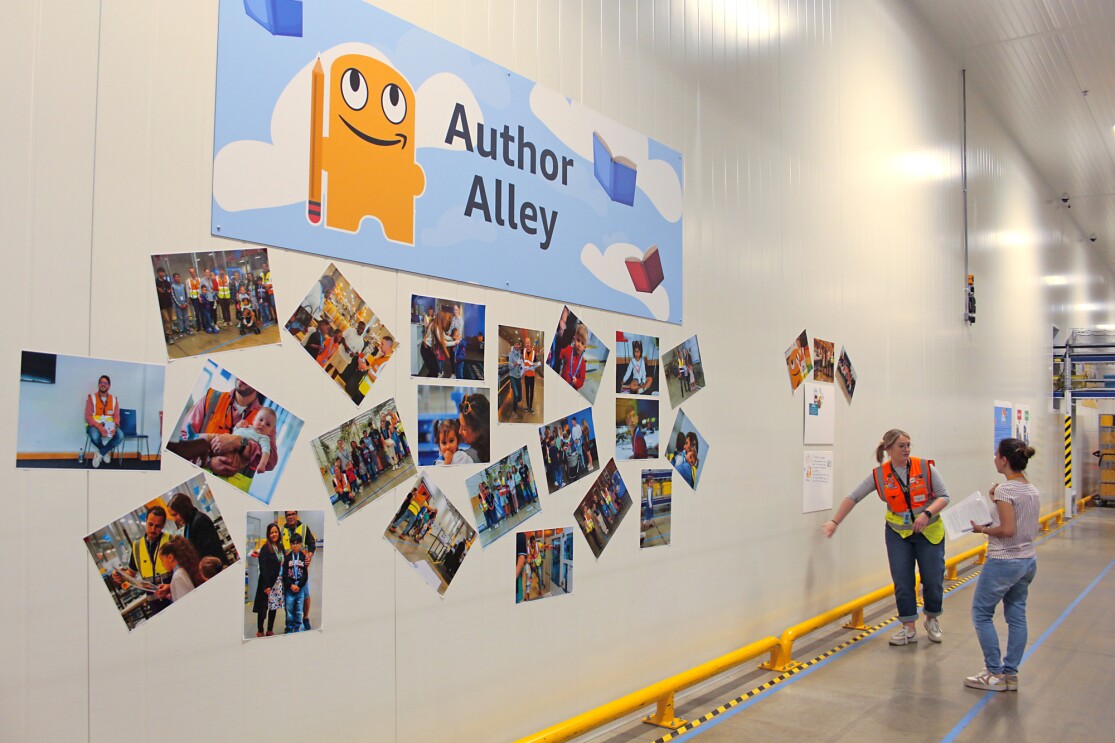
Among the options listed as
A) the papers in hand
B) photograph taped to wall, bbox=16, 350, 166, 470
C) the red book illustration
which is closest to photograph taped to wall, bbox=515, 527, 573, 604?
the red book illustration

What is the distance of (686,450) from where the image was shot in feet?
18.1

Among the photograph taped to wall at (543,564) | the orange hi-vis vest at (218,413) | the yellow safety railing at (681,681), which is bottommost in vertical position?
the yellow safety railing at (681,681)

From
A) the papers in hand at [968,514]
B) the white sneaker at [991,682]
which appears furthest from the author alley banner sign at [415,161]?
the white sneaker at [991,682]

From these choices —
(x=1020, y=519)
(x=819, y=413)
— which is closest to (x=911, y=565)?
(x=819, y=413)

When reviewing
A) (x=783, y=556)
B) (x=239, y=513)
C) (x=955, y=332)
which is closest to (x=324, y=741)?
(x=239, y=513)

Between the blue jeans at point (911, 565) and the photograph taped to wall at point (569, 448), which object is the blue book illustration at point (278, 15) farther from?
the blue jeans at point (911, 565)

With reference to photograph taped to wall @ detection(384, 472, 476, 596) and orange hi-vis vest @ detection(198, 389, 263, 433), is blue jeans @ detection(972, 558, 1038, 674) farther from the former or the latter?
orange hi-vis vest @ detection(198, 389, 263, 433)

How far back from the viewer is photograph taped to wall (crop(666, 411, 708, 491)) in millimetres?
5410

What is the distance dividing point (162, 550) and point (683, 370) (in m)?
3.47

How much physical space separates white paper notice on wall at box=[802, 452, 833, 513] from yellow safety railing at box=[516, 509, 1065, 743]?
873 mm

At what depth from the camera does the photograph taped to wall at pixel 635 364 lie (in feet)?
16.2

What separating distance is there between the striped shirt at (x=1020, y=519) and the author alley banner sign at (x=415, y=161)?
251 cm

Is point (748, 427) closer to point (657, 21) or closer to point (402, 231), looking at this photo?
point (657, 21)

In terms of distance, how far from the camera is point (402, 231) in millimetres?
3658
